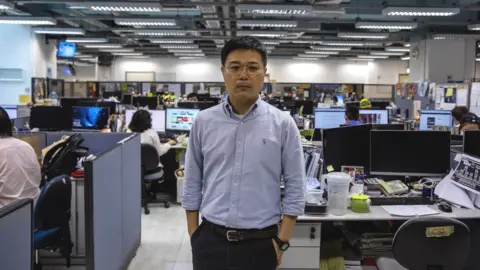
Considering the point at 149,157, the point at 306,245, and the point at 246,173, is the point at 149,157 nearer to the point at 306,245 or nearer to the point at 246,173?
the point at 306,245

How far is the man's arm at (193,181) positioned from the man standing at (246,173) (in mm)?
39

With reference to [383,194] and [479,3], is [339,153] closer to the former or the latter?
[383,194]

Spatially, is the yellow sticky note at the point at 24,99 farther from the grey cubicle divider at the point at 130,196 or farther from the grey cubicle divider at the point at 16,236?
the grey cubicle divider at the point at 16,236

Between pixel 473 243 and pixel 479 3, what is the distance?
728cm

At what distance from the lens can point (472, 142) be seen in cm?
338

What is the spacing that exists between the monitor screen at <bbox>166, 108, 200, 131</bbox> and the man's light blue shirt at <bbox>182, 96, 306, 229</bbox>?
16.1 feet

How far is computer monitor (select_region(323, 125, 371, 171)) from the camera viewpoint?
11.3 ft

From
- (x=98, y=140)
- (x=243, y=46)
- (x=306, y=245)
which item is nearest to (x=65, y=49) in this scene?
(x=98, y=140)

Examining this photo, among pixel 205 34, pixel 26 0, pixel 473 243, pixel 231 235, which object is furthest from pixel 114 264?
pixel 205 34

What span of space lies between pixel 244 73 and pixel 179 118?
5109 mm

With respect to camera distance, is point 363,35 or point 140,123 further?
point 363,35

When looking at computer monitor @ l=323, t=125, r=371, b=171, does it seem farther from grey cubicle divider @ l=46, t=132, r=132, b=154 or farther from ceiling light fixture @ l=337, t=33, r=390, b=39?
ceiling light fixture @ l=337, t=33, r=390, b=39

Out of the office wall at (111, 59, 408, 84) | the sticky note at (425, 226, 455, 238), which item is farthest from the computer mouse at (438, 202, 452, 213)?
the office wall at (111, 59, 408, 84)

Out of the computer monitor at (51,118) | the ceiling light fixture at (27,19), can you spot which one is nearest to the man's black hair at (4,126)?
the computer monitor at (51,118)
